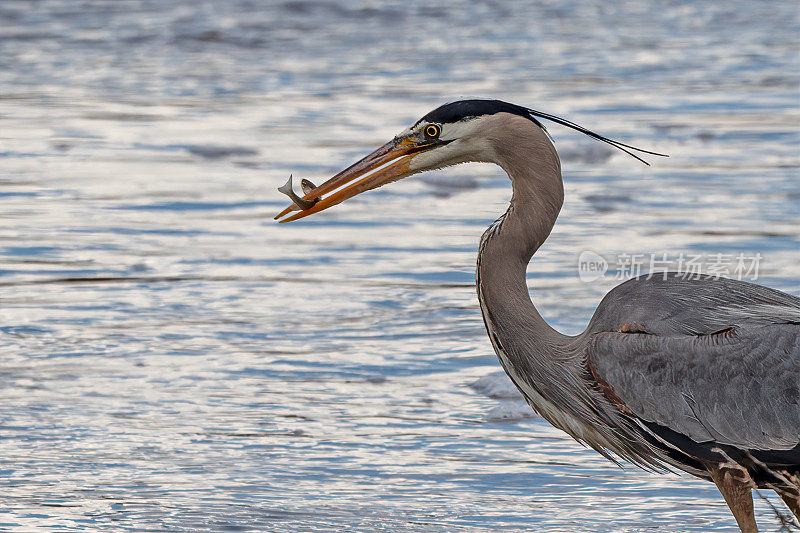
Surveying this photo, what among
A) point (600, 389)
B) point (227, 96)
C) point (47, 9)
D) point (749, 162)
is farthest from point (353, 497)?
point (47, 9)

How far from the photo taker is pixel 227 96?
13484 mm

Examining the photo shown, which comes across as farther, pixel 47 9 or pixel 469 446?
pixel 47 9

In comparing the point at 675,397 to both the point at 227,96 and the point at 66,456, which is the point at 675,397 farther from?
the point at 227,96

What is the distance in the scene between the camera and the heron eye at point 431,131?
499cm

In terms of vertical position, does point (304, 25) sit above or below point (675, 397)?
above

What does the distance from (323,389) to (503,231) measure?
5.69 feet

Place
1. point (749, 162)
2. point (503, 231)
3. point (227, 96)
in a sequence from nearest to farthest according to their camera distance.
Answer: point (503, 231)
point (749, 162)
point (227, 96)

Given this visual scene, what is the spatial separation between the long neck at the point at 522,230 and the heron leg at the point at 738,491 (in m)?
0.68

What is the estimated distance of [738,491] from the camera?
4.64 meters

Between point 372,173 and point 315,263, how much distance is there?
10.7 ft

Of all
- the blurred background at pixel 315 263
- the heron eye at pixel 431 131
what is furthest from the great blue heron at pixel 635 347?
the blurred background at pixel 315 263

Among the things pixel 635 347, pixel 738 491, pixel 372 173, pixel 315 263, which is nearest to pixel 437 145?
pixel 372 173

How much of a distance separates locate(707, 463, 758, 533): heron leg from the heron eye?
1427 millimetres

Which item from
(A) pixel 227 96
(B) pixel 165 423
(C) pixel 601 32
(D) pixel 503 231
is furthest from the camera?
(C) pixel 601 32
